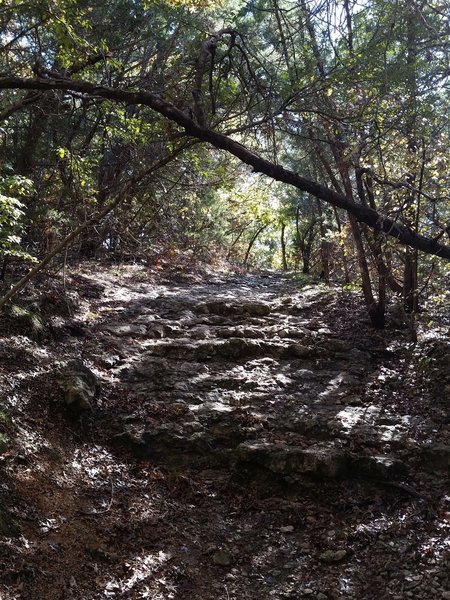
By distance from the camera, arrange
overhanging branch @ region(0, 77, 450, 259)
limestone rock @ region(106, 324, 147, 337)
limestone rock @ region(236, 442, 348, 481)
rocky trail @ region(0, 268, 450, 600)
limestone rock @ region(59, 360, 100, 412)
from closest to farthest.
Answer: rocky trail @ region(0, 268, 450, 600), overhanging branch @ region(0, 77, 450, 259), limestone rock @ region(236, 442, 348, 481), limestone rock @ region(59, 360, 100, 412), limestone rock @ region(106, 324, 147, 337)

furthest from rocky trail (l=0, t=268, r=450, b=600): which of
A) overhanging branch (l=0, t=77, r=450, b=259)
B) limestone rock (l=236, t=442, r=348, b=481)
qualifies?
overhanging branch (l=0, t=77, r=450, b=259)

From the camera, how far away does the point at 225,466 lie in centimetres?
501

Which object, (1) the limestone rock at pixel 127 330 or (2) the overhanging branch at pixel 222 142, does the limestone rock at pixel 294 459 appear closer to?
(2) the overhanging branch at pixel 222 142

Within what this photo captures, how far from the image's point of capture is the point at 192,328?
333 inches

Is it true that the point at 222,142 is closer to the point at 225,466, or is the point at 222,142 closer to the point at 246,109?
the point at 246,109

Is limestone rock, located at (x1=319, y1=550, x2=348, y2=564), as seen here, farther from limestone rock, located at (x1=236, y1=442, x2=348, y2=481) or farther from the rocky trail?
limestone rock, located at (x1=236, y1=442, x2=348, y2=481)

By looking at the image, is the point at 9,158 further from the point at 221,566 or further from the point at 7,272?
the point at 221,566

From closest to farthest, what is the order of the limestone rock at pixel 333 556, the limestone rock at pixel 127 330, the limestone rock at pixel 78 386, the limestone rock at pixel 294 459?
the limestone rock at pixel 333 556
the limestone rock at pixel 294 459
the limestone rock at pixel 78 386
the limestone rock at pixel 127 330

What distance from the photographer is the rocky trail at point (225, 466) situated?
3.58 meters

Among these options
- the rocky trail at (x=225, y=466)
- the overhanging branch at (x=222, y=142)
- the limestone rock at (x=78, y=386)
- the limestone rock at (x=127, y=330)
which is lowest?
the rocky trail at (x=225, y=466)

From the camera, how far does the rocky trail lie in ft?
11.7

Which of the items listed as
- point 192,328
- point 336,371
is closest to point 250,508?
point 336,371

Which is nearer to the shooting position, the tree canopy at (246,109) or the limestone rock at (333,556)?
the limestone rock at (333,556)

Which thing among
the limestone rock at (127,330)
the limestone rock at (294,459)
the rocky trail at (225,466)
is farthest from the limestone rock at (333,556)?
the limestone rock at (127,330)
